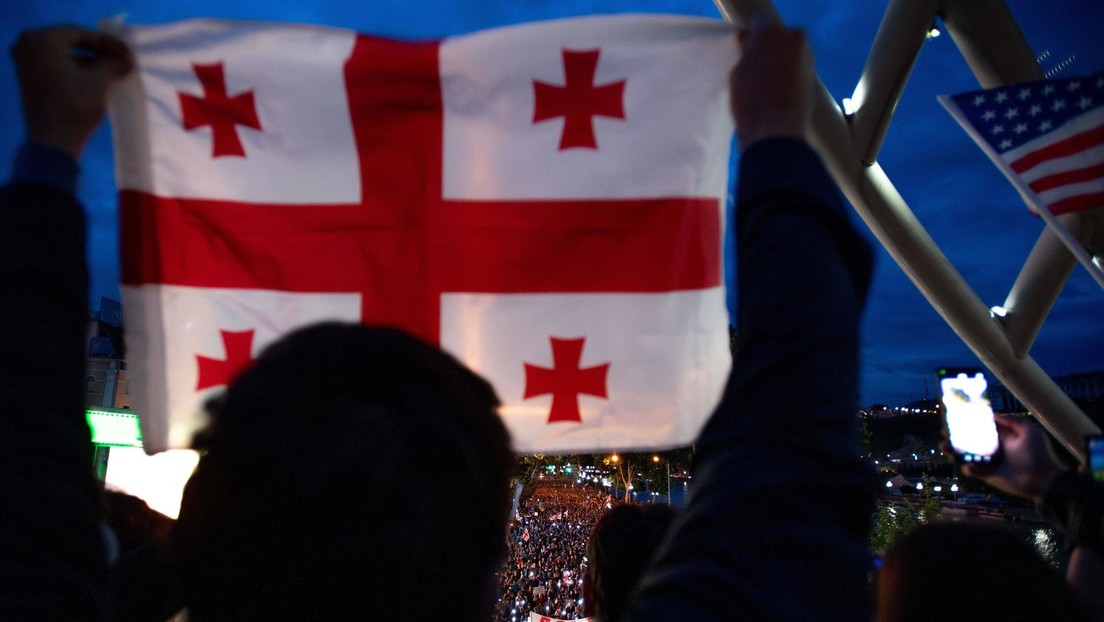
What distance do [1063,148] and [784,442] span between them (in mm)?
3674

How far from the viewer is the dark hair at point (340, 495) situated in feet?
1.97

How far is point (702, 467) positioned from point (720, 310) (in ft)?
4.40

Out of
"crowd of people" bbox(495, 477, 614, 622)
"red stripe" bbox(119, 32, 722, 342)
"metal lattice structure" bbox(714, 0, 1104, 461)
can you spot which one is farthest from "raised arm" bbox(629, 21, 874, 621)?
"crowd of people" bbox(495, 477, 614, 622)

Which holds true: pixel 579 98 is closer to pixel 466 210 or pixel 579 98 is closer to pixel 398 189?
pixel 466 210

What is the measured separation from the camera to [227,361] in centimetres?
201

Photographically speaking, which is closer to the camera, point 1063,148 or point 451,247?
point 451,247

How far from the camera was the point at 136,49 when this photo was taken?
72.6 inches

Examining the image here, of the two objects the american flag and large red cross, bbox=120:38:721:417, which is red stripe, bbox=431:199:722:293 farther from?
the american flag

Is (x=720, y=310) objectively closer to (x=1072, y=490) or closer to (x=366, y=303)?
(x=366, y=303)

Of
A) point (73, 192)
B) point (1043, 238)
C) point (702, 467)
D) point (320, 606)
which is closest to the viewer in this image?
point (320, 606)

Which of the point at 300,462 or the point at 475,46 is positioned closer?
the point at 300,462

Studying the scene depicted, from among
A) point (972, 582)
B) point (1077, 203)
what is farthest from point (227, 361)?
point (1077, 203)

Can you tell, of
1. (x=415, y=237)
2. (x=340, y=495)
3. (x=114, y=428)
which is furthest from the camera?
(x=114, y=428)

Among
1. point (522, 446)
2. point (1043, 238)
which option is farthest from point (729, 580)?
point (1043, 238)
